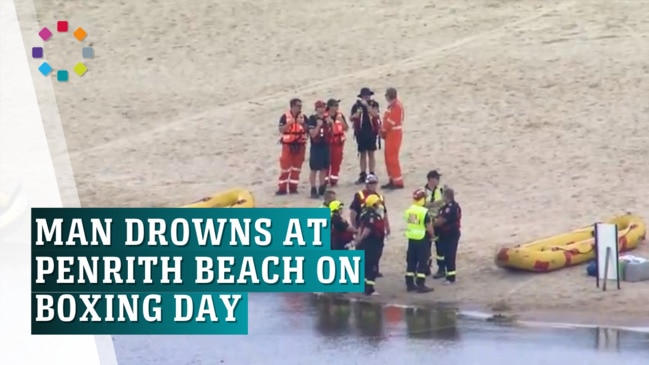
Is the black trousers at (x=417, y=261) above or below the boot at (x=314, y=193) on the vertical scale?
below

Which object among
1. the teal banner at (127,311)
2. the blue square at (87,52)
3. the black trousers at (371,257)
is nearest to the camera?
the teal banner at (127,311)

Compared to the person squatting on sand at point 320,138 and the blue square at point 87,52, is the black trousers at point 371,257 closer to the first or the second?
the person squatting on sand at point 320,138

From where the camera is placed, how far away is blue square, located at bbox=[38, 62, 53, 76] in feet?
117

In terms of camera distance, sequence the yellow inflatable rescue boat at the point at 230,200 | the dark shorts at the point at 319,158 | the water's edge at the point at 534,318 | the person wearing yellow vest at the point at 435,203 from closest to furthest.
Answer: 1. the water's edge at the point at 534,318
2. the person wearing yellow vest at the point at 435,203
3. the yellow inflatable rescue boat at the point at 230,200
4. the dark shorts at the point at 319,158

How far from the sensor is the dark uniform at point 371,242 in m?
20.2

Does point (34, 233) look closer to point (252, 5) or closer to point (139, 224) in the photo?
point (139, 224)

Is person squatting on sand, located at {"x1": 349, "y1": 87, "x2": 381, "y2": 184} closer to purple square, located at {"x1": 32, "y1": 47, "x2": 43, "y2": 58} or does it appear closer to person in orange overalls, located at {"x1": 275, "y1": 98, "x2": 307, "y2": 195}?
person in orange overalls, located at {"x1": 275, "y1": 98, "x2": 307, "y2": 195}

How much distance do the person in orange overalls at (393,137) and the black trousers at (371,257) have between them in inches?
209

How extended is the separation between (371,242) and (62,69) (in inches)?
682

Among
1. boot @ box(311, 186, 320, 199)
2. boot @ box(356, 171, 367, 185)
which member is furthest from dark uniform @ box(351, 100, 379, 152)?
boot @ box(311, 186, 320, 199)

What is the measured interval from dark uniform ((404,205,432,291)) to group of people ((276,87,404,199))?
4906 mm

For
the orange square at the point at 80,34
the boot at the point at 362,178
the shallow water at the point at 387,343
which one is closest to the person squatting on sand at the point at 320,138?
the boot at the point at 362,178

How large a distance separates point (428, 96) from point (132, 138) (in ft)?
19.4

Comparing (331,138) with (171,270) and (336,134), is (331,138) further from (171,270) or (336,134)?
(171,270)
